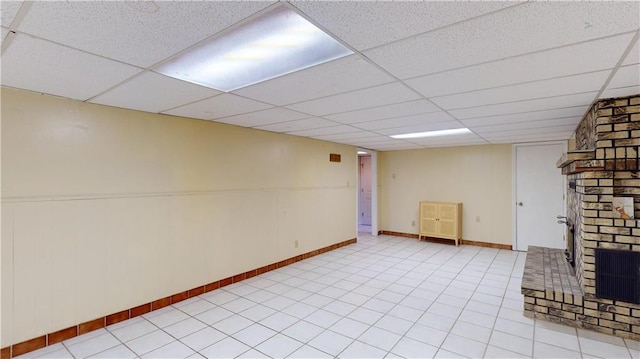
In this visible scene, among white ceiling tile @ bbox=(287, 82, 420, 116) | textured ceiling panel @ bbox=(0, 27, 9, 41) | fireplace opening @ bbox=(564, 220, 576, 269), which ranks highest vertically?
white ceiling tile @ bbox=(287, 82, 420, 116)

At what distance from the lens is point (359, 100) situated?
2.96 m

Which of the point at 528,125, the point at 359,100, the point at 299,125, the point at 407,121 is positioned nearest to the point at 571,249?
the point at 528,125

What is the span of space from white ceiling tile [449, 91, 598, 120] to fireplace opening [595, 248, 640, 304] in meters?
1.46

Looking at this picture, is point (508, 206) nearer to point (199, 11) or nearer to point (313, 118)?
point (313, 118)

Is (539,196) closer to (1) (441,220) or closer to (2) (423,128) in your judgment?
(1) (441,220)

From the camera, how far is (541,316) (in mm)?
3225

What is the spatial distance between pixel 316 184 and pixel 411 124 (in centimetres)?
241

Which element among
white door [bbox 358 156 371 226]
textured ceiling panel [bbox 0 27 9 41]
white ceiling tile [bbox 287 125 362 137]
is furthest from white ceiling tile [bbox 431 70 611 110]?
white door [bbox 358 156 371 226]

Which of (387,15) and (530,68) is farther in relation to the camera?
(530,68)

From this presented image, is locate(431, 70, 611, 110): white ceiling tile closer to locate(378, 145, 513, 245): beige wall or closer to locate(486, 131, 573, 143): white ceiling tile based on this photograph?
locate(486, 131, 573, 143): white ceiling tile

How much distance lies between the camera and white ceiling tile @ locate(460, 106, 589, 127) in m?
3.33

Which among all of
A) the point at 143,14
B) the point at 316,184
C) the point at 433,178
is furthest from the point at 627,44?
the point at 433,178

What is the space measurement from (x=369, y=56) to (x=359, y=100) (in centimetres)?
104

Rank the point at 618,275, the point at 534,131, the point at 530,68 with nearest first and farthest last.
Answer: the point at 530,68
the point at 618,275
the point at 534,131
